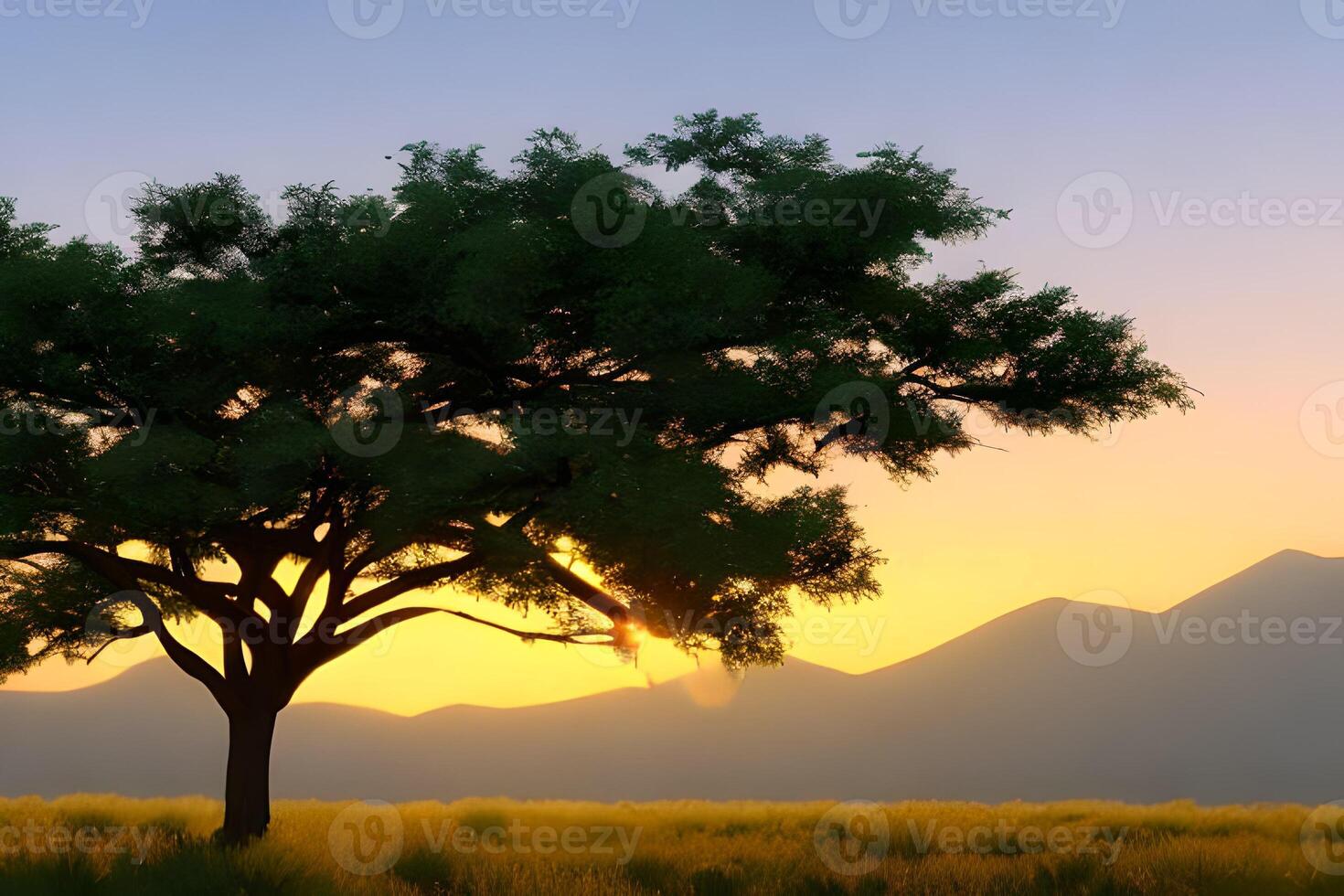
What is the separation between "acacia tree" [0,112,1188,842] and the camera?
1773cm

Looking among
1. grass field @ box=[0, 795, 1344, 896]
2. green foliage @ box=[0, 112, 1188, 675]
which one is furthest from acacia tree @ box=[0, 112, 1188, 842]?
grass field @ box=[0, 795, 1344, 896]

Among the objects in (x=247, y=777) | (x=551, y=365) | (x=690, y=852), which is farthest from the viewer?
(x=247, y=777)

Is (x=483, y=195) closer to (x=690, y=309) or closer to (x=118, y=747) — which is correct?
(x=690, y=309)

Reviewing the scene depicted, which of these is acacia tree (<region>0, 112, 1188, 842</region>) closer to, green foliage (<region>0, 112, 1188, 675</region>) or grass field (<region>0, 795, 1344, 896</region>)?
green foliage (<region>0, 112, 1188, 675</region>)

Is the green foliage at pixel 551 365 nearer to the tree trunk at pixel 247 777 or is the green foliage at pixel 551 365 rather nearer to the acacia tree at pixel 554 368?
the acacia tree at pixel 554 368

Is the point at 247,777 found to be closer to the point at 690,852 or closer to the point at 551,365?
the point at 690,852

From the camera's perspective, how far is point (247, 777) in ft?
72.8

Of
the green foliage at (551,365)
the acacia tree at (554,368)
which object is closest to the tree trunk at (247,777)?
the acacia tree at (554,368)

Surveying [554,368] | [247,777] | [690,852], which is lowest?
[690,852]

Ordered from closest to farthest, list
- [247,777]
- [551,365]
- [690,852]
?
[551,365] → [690,852] → [247,777]

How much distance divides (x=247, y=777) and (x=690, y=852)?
9.02 metres

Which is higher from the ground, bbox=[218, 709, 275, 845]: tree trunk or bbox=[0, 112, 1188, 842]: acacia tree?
bbox=[0, 112, 1188, 842]: acacia tree

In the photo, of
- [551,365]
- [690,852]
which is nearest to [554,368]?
[551,365]

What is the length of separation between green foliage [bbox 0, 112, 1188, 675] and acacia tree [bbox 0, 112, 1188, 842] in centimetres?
6
